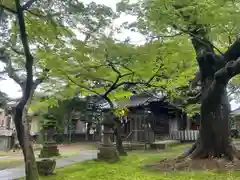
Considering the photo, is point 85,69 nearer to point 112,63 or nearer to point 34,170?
point 112,63

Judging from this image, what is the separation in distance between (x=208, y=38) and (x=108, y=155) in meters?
6.50

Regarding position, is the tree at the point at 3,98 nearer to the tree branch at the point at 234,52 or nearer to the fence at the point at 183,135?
the tree branch at the point at 234,52

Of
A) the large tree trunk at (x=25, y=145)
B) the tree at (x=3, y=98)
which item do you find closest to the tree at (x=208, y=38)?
the large tree trunk at (x=25, y=145)

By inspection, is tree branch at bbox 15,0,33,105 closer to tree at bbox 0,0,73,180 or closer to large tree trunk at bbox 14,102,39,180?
tree at bbox 0,0,73,180

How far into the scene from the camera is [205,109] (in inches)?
407

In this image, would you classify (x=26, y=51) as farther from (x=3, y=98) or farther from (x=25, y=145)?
(x=3, y=98)

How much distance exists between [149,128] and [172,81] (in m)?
9.17

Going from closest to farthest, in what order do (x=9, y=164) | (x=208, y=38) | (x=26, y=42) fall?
1. (x=26, y=42)
2. (x=208, y=38)
3. (x=9, y=164)

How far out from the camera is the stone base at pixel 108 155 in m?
11.4

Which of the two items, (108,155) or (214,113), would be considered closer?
(214,113)

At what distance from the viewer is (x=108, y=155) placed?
11.5 metres

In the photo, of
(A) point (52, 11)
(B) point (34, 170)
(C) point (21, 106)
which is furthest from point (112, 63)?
(B) point (34, 170)

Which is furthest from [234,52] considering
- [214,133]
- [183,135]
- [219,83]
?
[183,135]

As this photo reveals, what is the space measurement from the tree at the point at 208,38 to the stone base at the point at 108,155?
324 centimetres
